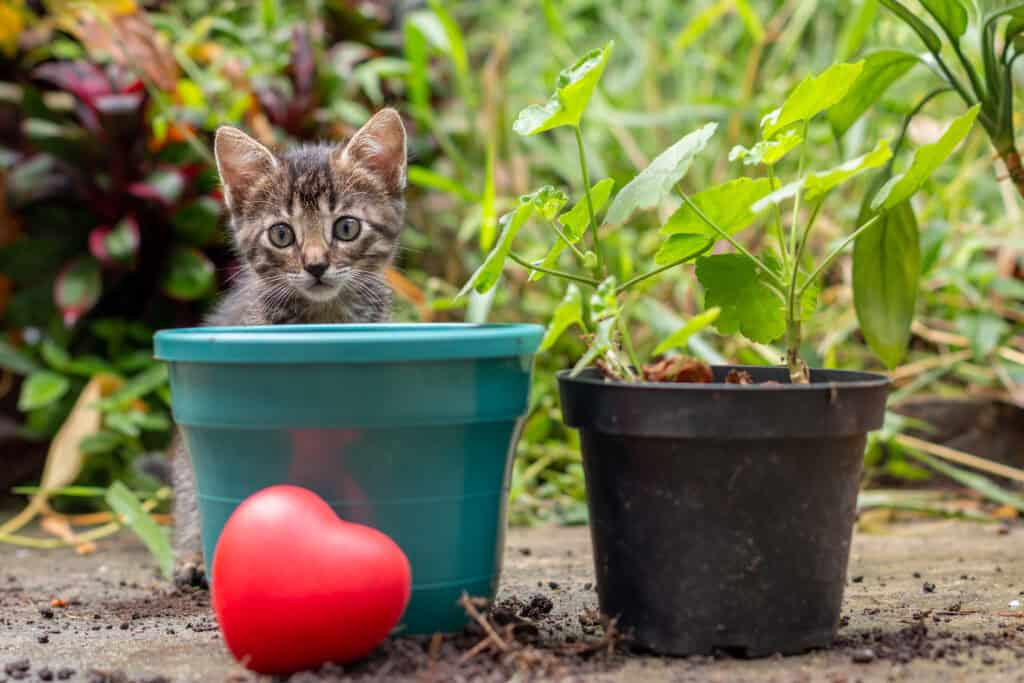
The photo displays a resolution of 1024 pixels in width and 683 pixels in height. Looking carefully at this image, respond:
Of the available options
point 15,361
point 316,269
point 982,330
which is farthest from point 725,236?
point 15,361

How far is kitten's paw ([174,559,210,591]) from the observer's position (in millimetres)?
2227

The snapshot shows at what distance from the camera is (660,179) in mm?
1473

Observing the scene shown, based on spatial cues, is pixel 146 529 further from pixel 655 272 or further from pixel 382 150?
pixel 655 272

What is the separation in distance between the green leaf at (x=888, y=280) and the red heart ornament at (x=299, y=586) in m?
1.12

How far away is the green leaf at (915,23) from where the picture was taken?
6.36 ft

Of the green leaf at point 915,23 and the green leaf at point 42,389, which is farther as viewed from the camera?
the green leaf at point 42,389

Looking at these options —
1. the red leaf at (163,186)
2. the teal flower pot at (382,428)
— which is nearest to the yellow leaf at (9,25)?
the red leaf at (163,186)

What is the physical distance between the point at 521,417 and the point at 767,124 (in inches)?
22.1

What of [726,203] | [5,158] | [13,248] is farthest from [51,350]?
[726,203]

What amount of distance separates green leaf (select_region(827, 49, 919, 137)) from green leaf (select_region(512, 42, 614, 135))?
0.80 m

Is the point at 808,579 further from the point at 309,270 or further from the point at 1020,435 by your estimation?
the point at 1020,435

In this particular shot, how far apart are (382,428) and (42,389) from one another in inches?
85.6

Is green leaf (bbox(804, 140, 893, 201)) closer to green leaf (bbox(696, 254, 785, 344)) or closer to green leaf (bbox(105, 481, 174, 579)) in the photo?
green leaf (bbox(696, 254, 785, 344))

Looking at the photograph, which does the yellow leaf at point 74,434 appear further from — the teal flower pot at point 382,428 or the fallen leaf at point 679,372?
the fallen leaf at point 679,372
